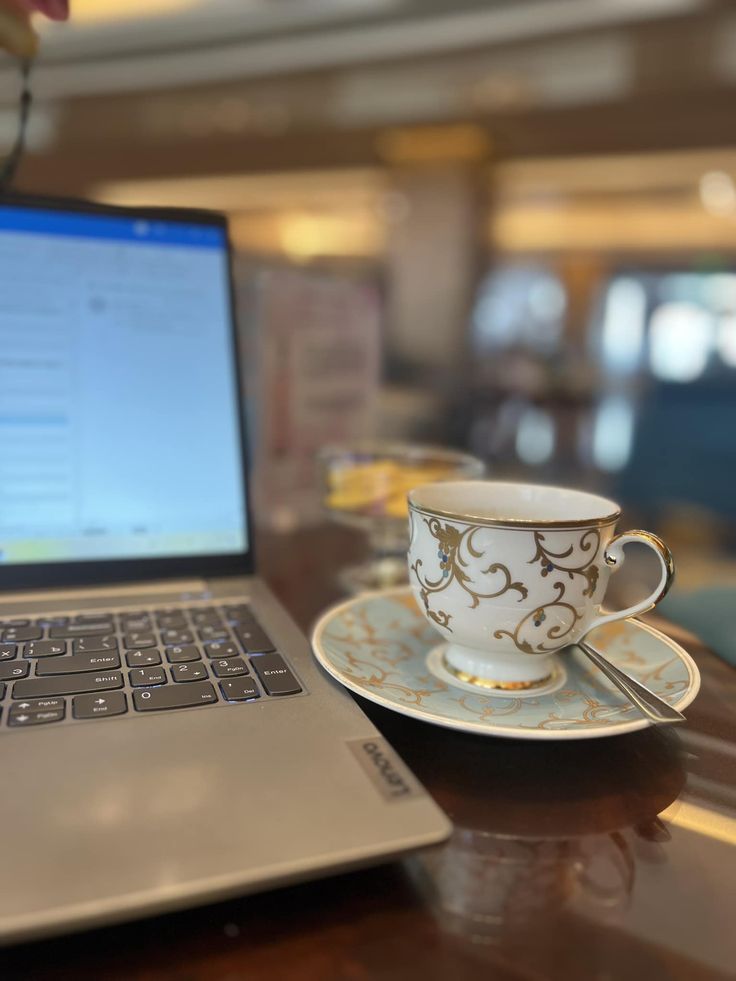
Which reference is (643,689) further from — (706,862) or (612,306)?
(612,306)

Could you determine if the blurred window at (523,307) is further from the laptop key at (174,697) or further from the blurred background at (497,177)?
the laptop key at (174,697)

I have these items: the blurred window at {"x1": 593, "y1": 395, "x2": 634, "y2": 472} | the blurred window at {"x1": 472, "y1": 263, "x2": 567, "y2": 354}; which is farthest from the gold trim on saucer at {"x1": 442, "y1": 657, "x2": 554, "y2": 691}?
the blurred window at {"x1": 472, "y1": 263, "x2": 567, "y2": 354}

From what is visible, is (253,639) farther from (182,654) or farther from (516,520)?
(516,520)

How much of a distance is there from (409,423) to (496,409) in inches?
81.8

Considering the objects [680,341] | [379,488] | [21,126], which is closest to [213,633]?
[379,488]

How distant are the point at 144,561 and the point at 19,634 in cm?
10

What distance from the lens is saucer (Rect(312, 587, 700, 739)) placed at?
0.30 metres

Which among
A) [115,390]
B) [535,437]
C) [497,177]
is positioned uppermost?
→ [497,177]

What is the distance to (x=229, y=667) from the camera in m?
0.32

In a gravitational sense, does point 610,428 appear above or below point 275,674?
below

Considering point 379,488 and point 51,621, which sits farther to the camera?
point 379,488

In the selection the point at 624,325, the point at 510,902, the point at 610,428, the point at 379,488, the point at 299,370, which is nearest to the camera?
the point at 510,902

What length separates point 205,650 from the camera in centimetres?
34

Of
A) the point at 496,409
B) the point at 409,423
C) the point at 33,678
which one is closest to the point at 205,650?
the point at 33,678
